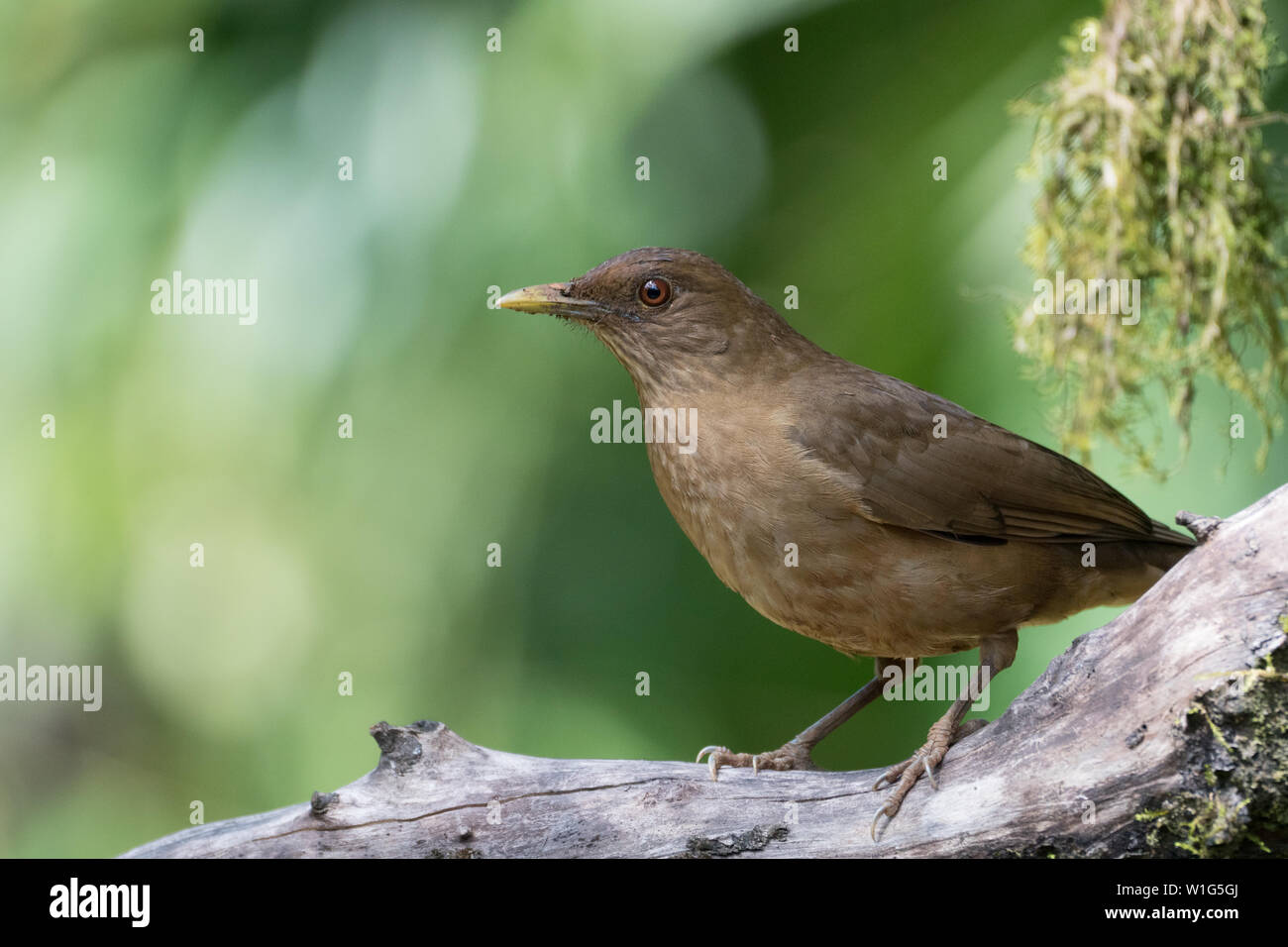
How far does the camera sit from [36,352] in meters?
5.07

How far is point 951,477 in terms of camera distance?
3.39m

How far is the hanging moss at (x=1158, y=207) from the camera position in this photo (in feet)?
10.9

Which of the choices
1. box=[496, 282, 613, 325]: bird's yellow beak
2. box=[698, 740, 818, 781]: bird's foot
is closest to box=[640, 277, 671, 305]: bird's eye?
box=[496, 282, 613, 325]: bird's yellow beak

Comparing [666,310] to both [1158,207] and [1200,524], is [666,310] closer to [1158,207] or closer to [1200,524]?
[1158,207]

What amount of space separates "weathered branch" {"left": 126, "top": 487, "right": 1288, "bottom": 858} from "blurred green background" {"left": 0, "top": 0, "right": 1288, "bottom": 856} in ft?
6.36

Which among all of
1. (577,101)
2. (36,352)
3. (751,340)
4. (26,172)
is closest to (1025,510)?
(751,340)

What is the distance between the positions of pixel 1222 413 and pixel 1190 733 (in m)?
1.93

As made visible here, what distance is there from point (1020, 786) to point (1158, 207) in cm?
183

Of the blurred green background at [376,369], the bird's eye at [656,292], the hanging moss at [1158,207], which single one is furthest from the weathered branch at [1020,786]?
the blurred green background at [376,369]

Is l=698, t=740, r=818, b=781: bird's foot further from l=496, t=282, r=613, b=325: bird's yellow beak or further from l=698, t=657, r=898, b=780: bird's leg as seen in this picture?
l=496, t=282, r=613, b=325: bird's yellow beak

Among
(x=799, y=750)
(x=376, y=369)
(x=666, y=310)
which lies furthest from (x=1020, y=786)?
(x=376, y=369)

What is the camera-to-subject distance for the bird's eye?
142 inches

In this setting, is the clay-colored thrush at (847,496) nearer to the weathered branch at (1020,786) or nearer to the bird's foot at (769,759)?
the bird's foot at (769,759)

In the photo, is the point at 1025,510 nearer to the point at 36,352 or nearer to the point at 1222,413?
the point at 1222,413
